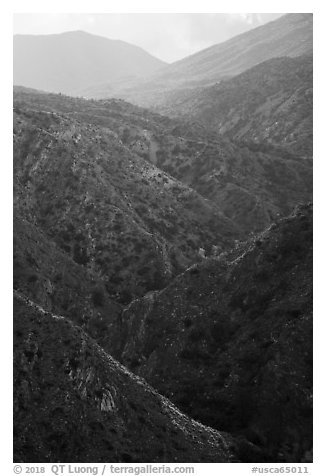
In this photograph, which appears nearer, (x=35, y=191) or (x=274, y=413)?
(x=274, y=413)

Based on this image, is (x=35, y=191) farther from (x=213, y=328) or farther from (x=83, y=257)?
(x=213, y=328)

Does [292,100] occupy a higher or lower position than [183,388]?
higher

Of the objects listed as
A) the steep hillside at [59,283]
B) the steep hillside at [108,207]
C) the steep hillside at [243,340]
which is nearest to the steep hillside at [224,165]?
the steep hillside at [108,207]

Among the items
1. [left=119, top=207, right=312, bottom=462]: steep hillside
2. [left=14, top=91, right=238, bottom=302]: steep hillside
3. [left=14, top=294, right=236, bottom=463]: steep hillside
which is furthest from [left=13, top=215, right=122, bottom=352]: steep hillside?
[left=14, top=294, right=236, bottom=463]: steep hillside

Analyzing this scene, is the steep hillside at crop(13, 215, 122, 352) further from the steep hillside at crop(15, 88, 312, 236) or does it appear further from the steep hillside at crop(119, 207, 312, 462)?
the steep hillside at crop(15, 88, 312, 236)

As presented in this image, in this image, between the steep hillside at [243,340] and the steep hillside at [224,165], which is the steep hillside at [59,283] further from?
the steep hillside at [224,165]
